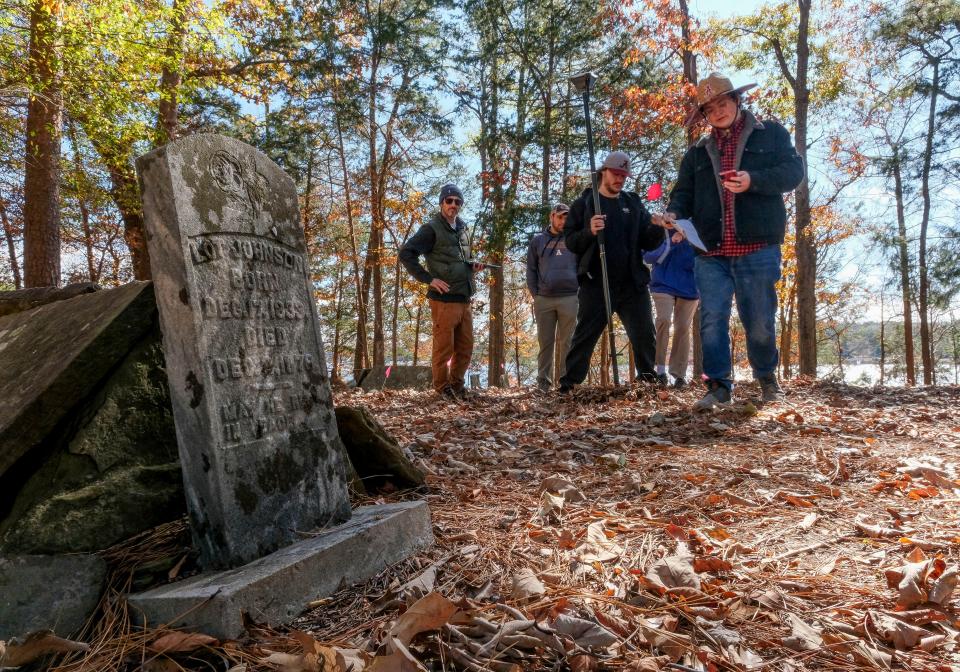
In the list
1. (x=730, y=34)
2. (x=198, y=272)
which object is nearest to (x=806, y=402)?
(x=198, y=272)

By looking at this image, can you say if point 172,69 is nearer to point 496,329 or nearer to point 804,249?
point 496,329

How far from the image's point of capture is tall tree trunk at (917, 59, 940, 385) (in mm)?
15805

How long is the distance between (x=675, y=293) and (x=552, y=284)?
1.59 metres

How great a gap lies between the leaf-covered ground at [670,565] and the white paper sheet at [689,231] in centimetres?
151

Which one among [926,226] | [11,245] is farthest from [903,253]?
[11,245]

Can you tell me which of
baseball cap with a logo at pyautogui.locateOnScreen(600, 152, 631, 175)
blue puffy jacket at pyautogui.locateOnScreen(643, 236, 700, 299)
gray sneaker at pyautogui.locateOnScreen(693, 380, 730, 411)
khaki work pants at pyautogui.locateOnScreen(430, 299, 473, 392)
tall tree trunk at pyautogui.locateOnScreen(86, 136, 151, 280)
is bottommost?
gray sneaker at pyautogui.locateOnScreen(693, 380, 730, 411)

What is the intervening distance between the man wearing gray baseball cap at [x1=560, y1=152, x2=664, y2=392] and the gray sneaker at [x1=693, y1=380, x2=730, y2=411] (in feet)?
4.96

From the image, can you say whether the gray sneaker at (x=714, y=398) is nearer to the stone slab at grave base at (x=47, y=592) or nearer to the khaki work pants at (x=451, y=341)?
the khaki work pants at (x=451, y=341)

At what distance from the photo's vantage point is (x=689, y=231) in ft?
14.6

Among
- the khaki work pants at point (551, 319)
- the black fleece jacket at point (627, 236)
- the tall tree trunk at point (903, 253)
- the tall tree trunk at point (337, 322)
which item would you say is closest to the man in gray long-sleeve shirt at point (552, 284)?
the khaki work pants at point (551, 319)

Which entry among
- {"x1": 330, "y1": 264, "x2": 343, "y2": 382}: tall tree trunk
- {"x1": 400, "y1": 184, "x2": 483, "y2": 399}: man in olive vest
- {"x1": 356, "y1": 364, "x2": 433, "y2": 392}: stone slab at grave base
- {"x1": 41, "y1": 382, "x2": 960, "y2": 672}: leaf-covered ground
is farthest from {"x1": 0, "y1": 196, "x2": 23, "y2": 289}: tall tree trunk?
{"x1": 41, "y1": 382, "x2": 960, "y2": 672}: leaf-covered ground

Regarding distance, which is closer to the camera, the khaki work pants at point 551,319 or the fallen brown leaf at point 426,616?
the fallen brown leaf at point 426,616

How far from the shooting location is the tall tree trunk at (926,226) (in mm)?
15805

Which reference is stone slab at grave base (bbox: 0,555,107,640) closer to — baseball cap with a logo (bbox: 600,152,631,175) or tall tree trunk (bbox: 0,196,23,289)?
baseball cap with a logo (bbox: 600,152,631,175)
